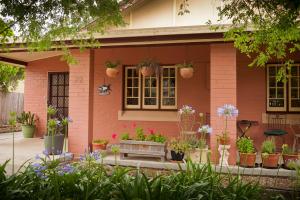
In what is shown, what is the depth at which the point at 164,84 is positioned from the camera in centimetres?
1045

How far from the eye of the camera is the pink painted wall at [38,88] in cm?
1252

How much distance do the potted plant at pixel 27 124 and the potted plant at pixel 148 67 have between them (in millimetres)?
5258

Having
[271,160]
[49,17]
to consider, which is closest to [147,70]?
[271,160]

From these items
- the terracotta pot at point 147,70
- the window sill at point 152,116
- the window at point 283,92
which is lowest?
the window sill at point 152,116

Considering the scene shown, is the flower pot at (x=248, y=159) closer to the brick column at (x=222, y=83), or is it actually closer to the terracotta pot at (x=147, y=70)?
the brick column at (x=222, y=83)

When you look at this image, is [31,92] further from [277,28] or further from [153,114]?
[277,28]

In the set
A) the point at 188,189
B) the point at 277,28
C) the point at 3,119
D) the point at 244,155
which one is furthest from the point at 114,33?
the point at 3,119

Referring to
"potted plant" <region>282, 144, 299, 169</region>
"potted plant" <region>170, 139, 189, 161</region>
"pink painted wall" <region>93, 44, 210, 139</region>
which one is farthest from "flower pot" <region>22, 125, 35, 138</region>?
"potted plant" <region>282, 144, 299, 169</region>

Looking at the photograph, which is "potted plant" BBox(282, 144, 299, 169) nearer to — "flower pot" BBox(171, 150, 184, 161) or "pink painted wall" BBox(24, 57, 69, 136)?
"flower pot" BBox(171, 150, 184, 161)

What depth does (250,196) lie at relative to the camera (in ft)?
12.7

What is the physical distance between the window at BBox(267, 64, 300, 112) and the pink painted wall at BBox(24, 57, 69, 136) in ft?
25.2

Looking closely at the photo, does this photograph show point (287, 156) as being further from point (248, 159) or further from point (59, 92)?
point (59, 92)

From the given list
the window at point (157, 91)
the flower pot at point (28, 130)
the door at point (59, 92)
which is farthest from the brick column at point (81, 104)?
the flower pot at point (28, 130)

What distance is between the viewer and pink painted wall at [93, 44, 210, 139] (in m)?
10.1
